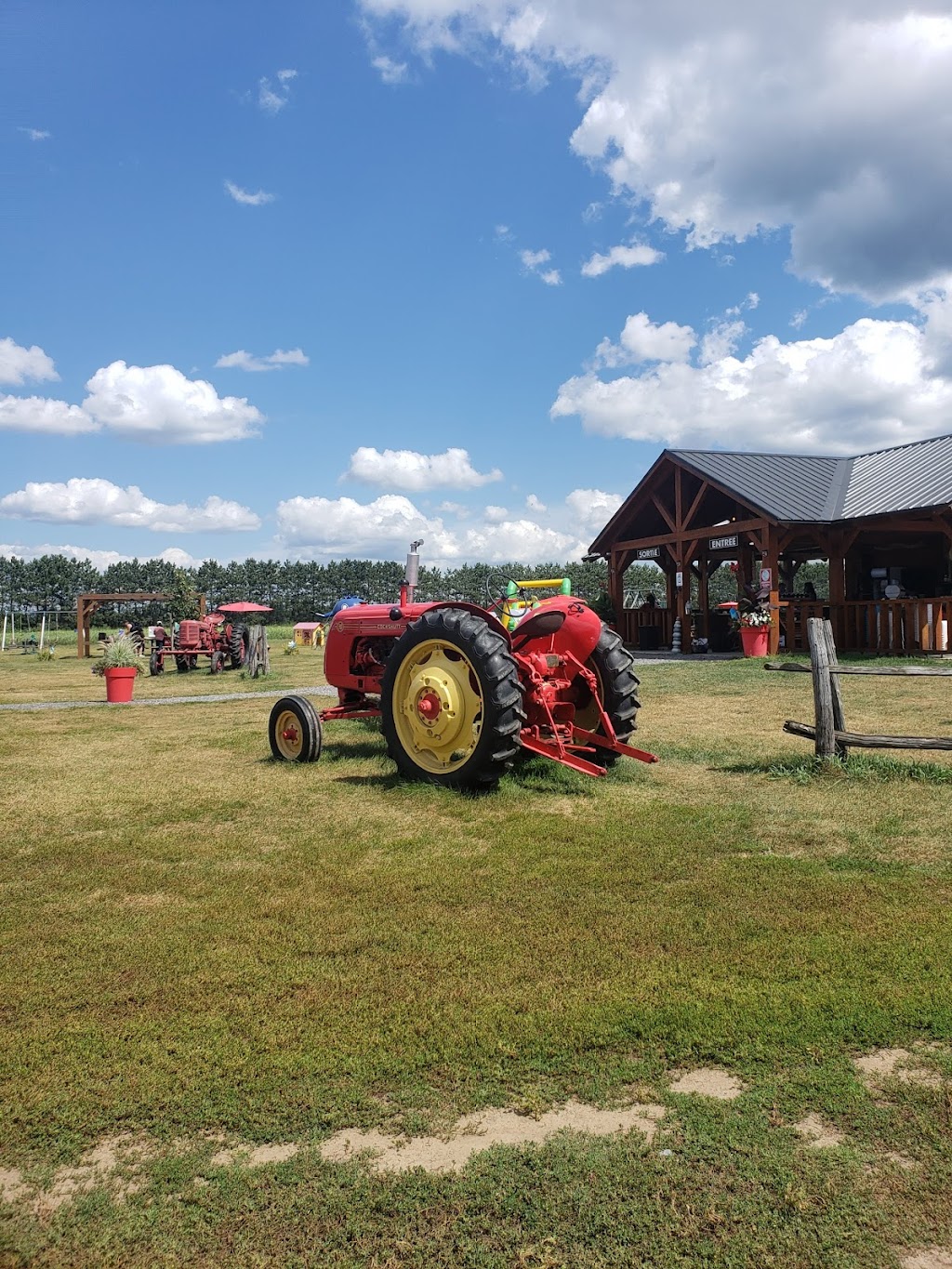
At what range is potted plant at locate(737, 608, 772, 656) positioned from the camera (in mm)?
16875

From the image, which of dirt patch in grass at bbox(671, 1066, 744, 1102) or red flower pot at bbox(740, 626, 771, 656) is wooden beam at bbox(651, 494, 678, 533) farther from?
dirt patch in grass at bbox(671, 1066, 744, 1102)

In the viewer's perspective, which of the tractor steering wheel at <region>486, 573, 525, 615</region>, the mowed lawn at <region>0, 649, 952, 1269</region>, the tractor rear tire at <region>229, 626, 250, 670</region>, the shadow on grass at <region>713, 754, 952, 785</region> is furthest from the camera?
the tractor rear tire at <region>229, 626, 250, 670</region>

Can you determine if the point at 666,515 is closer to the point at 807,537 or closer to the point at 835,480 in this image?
the point at 807,537

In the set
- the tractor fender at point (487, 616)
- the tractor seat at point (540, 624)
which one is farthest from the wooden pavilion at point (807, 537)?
the tractor fender at point (487, 616)

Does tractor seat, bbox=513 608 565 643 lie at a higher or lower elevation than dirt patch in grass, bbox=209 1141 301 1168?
higher

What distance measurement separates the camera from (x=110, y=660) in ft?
45.1

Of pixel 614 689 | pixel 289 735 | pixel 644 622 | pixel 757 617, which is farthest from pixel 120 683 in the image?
pixel 644 622

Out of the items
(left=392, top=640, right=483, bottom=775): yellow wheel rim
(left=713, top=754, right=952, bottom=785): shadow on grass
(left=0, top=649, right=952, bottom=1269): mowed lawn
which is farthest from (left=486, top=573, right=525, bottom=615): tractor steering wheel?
(left=713, top=754, right=952, bottom=785): shadow on grass

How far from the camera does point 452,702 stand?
20.6 ft

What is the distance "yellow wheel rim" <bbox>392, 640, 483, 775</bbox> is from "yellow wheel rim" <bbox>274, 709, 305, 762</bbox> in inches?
58.0

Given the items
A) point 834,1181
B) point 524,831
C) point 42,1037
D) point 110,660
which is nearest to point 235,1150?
point 42,1037

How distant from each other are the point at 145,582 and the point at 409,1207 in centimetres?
6642

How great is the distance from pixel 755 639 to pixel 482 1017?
50.3 feet

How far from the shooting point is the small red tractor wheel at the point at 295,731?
300 inches
